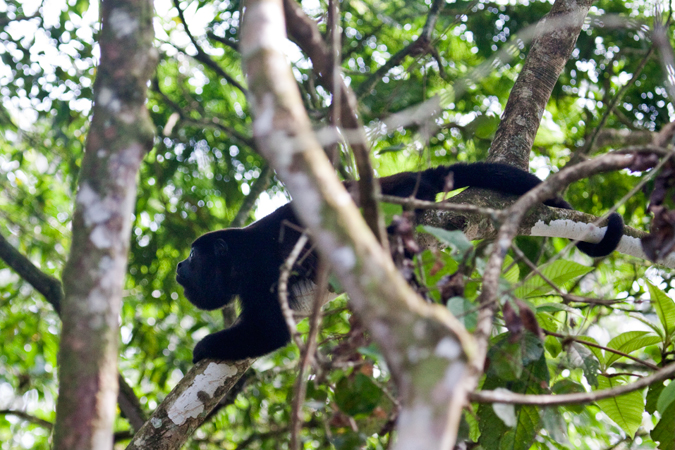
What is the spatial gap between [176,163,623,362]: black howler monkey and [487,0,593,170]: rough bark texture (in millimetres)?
370

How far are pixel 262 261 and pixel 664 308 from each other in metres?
2.19

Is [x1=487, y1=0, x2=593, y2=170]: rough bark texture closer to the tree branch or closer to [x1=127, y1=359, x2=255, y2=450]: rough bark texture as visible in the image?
[x1=127, y1=359, x2=255, y2=450]: rough bark texture

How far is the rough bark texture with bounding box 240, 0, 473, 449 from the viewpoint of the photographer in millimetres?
929

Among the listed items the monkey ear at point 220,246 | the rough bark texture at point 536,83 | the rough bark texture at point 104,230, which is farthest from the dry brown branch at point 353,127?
the monkey ear at point 220,246

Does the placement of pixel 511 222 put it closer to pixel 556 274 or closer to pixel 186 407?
pixel 556 274

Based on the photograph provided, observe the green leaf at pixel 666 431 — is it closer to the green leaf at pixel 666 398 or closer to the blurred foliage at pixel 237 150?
the green leaf at pixel 666 398

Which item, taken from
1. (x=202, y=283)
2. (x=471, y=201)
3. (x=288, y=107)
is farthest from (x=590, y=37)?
(x=288, y=107)

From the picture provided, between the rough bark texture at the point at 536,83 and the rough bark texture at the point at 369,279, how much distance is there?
247cm

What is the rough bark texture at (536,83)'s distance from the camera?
339 centimetres

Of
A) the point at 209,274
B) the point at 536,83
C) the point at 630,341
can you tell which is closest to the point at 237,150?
the point at 209,274

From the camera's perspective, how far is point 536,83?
3.54 m

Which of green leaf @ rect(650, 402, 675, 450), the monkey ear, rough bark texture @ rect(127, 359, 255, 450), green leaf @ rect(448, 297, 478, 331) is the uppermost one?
the monkey ear

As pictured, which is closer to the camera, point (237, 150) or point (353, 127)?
point (353, 127)

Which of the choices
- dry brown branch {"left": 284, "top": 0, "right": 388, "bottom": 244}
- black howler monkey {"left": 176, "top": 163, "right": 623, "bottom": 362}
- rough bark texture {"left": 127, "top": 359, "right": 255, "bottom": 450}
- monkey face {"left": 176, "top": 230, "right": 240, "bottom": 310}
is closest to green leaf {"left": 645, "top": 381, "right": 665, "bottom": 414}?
black howler monkey {"left": 176, "top": 163, "right": 623, "bottom": 362}
